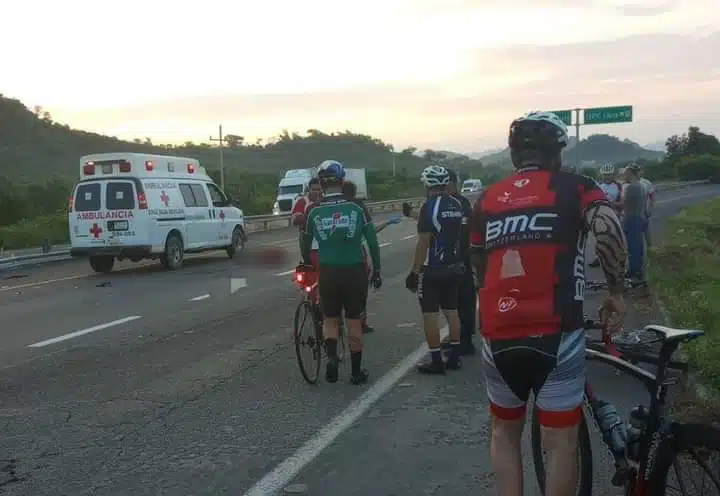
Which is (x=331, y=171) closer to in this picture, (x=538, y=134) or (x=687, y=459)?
(x=538, y=134)

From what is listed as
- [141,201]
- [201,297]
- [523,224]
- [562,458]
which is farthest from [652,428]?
[141,201]

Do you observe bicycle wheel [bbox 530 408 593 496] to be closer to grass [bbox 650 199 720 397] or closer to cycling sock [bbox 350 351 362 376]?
grass [bbox 650 199 720 397]

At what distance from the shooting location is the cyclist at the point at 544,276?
3344mm

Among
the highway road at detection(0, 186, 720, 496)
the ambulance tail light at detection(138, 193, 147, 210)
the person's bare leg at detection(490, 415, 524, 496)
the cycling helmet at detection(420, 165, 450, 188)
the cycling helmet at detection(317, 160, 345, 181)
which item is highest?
the cycling helmet at detection(317, 160, 345, 181)

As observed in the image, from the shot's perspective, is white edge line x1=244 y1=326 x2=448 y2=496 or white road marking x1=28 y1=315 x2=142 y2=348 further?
white road marking x1=28 y1=315 x2=142 y2=348

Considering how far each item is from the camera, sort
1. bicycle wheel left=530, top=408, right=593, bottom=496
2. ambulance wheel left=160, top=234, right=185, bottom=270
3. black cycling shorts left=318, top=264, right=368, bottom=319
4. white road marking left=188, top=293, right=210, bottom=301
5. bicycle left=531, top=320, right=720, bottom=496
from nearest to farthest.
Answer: bicycle left=531, top=320, right=720, bottom=496, bicycle wheel left=530, top=408, right=593, bottom=496, black cycling shorts left=318, top=264, right=368, bottom=319, white road marking left=188, top=293, right=210, bottom=301, ambulance wheel left=160, top=234, right=185, bottom=270

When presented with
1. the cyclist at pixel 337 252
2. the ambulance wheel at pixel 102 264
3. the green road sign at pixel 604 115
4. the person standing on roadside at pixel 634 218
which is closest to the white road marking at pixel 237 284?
the ambulance wheel at pixel 102 264

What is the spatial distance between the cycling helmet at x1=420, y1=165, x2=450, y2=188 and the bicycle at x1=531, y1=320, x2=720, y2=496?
373 cm

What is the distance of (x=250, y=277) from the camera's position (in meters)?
17.2

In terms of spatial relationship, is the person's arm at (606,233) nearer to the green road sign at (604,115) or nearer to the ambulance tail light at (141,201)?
the ambulance tail light at (141,201)

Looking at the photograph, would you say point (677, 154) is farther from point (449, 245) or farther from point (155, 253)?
point (449, 245)

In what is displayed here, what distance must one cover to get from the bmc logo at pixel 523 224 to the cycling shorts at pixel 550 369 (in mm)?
412

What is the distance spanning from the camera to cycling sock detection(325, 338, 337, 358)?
7430 mm

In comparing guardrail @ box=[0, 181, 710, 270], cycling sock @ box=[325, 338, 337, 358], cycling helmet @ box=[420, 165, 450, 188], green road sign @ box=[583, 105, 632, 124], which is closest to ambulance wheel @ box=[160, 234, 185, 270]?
guardrail @ box=[0, 181, 710, 270]
